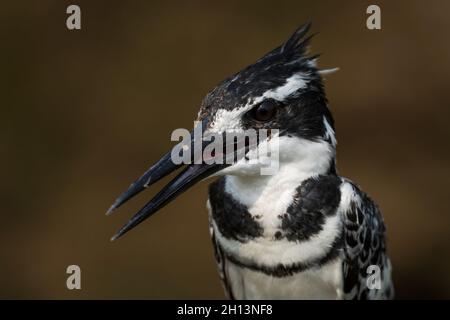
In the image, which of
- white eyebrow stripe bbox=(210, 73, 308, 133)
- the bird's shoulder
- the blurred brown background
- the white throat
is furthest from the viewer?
the blurred brown background

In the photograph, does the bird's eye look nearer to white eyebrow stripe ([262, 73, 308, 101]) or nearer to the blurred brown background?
white eyebrow stripe ([262, 73, 308, 101])

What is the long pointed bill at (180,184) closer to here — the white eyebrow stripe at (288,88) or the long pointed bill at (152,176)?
the long pointed bill at (152,176)

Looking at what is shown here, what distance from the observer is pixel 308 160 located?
1.93 m

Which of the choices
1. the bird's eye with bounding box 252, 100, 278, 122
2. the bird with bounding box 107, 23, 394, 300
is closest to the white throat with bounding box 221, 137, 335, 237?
the bird with bounding box 107, 23, 394, 300

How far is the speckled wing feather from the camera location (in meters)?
2.05

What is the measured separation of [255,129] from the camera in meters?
1.83

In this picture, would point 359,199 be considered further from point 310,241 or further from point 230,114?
point 230,114

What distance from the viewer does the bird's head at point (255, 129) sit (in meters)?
1.82

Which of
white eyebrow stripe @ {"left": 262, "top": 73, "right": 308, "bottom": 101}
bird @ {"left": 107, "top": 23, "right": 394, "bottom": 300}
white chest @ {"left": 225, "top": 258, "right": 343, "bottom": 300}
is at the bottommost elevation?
white chest @ {"left": 225, "top": 258, "right": 343, "bottom": 300}

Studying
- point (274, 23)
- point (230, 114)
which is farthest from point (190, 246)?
point (230, 114)

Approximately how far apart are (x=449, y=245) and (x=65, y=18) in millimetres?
2401

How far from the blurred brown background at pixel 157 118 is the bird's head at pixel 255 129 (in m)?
1.91

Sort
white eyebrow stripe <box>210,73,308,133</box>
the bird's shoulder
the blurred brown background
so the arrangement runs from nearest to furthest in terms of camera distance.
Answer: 1. white eyebrow stripe <box>210,73,308,133</box>
2. the bird's shoulder
3. the blurred brown background

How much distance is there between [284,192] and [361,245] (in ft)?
1.11
